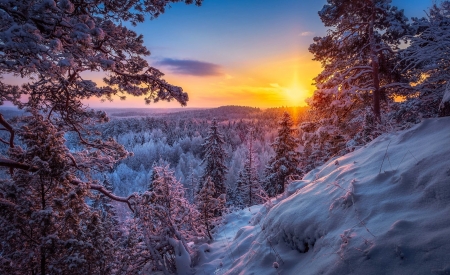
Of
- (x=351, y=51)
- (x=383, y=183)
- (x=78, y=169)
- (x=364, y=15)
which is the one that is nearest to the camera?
(x=383, y=183)


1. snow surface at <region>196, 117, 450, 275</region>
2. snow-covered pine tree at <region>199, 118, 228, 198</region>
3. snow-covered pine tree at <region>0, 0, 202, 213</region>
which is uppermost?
snow-covered pine tree at <region>0, 0, 202, 213</region>

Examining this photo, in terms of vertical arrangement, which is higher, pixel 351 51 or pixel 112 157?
pixel 351 51

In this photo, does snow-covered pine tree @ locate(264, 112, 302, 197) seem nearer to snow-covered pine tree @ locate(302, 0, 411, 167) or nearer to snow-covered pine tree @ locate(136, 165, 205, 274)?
snow-covered pine tree @ locate(302, 0, 411, 167)

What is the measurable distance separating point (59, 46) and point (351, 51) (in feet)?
36.0

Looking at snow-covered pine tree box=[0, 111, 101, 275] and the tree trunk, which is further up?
the tree trunk

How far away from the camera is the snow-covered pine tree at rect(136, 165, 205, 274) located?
6410mm

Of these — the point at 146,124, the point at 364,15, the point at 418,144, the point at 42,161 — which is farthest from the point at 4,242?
the point at 146,124

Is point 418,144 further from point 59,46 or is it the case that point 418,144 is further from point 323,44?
point 323,44

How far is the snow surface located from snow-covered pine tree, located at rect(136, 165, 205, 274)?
6.09 ft

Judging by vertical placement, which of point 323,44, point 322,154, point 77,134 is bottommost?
point 322,154

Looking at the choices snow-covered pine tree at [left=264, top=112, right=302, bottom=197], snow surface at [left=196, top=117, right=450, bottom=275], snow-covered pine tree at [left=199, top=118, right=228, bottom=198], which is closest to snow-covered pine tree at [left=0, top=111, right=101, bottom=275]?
snow surface at [left=196, top=117, right=450, bottom=275]

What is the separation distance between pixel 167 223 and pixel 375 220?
5874mm

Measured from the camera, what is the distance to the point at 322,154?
21.4 meters

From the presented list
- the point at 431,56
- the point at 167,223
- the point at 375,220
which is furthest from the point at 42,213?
the point at 431,56
